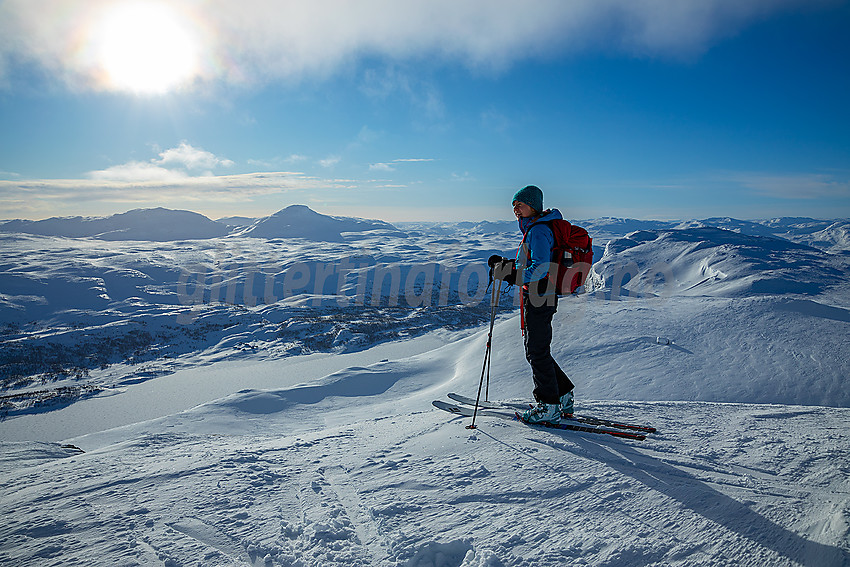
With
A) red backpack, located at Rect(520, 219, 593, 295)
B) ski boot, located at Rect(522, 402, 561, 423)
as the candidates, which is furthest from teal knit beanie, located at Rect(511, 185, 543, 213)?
ski boot, located at Rect(522, 402, 561, 423)

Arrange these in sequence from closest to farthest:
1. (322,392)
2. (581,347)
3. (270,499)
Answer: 1. (270,499)
2. (581,347)
3. (322,392)

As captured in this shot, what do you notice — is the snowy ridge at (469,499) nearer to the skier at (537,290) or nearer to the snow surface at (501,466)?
the snow surface at (501,466)

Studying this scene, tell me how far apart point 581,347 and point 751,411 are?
6010mm

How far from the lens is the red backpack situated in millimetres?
4172

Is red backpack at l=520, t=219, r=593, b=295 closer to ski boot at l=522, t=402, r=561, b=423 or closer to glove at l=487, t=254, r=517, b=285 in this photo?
glove at l=487, t=254, r=517, b=285

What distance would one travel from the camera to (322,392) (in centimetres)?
1312

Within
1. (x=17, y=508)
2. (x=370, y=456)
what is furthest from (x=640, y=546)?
(x=17, y=508)

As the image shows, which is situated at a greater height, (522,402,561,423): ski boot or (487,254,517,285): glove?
(487,254,517,285): glove

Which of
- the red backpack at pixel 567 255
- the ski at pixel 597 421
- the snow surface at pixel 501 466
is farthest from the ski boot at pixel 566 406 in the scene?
the red backpack at pixel 567 255

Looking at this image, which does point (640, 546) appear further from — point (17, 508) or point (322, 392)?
point (322, 392)

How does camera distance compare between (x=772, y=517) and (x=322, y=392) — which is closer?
(x=772, y=517)

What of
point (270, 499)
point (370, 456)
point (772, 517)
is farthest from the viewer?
point (370, 456)

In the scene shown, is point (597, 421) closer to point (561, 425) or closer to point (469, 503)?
point (561, 425)

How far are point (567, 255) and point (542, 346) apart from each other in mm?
1057
